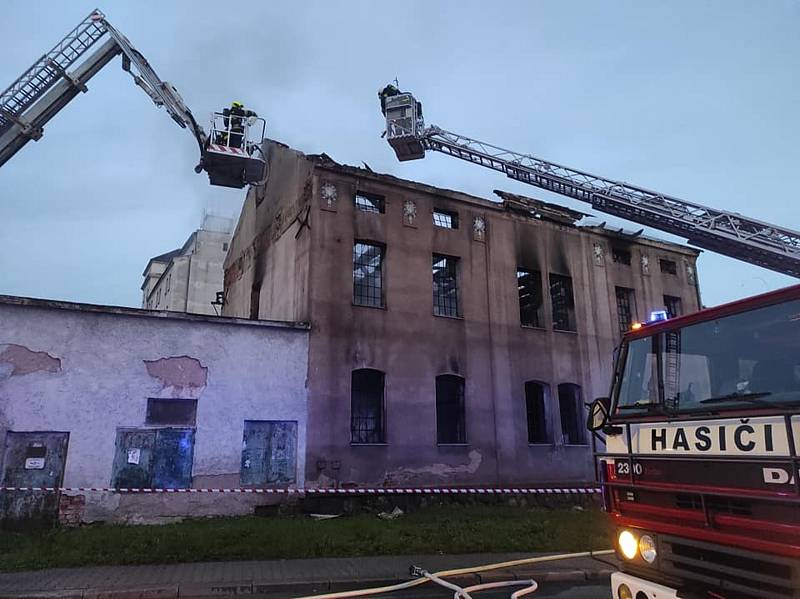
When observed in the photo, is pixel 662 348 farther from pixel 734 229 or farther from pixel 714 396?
pixel 734 229

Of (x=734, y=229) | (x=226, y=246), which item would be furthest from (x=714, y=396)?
(x=226, y=246)

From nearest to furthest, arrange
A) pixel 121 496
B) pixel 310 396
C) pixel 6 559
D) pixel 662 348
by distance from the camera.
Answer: pixel 662 348, pixel 6 559, pixel 121 496, pixel 310 396

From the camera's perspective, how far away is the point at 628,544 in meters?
4.66

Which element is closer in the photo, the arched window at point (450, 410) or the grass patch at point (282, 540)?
the grass patch at point (282, 540)

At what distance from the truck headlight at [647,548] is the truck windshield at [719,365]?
1.07 meters

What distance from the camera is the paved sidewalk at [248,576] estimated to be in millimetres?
6871

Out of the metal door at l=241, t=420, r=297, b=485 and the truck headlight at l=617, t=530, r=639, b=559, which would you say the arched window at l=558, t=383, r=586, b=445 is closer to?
the metal door at l=241, t=420, r=297, b=485

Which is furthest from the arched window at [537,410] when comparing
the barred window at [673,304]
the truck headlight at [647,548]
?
the truck headlight at [647,548]

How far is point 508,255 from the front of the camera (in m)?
17.8

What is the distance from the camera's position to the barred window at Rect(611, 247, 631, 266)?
2009 cm

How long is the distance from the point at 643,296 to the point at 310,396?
13.1 metres

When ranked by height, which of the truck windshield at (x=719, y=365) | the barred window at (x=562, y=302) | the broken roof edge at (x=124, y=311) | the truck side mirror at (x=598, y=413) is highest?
the barred window at (x=562, y=302)

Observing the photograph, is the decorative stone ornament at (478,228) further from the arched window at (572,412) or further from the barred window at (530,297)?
the arched window at (572,412)

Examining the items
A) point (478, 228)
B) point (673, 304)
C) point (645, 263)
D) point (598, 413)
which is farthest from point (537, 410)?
point (598, 413)
